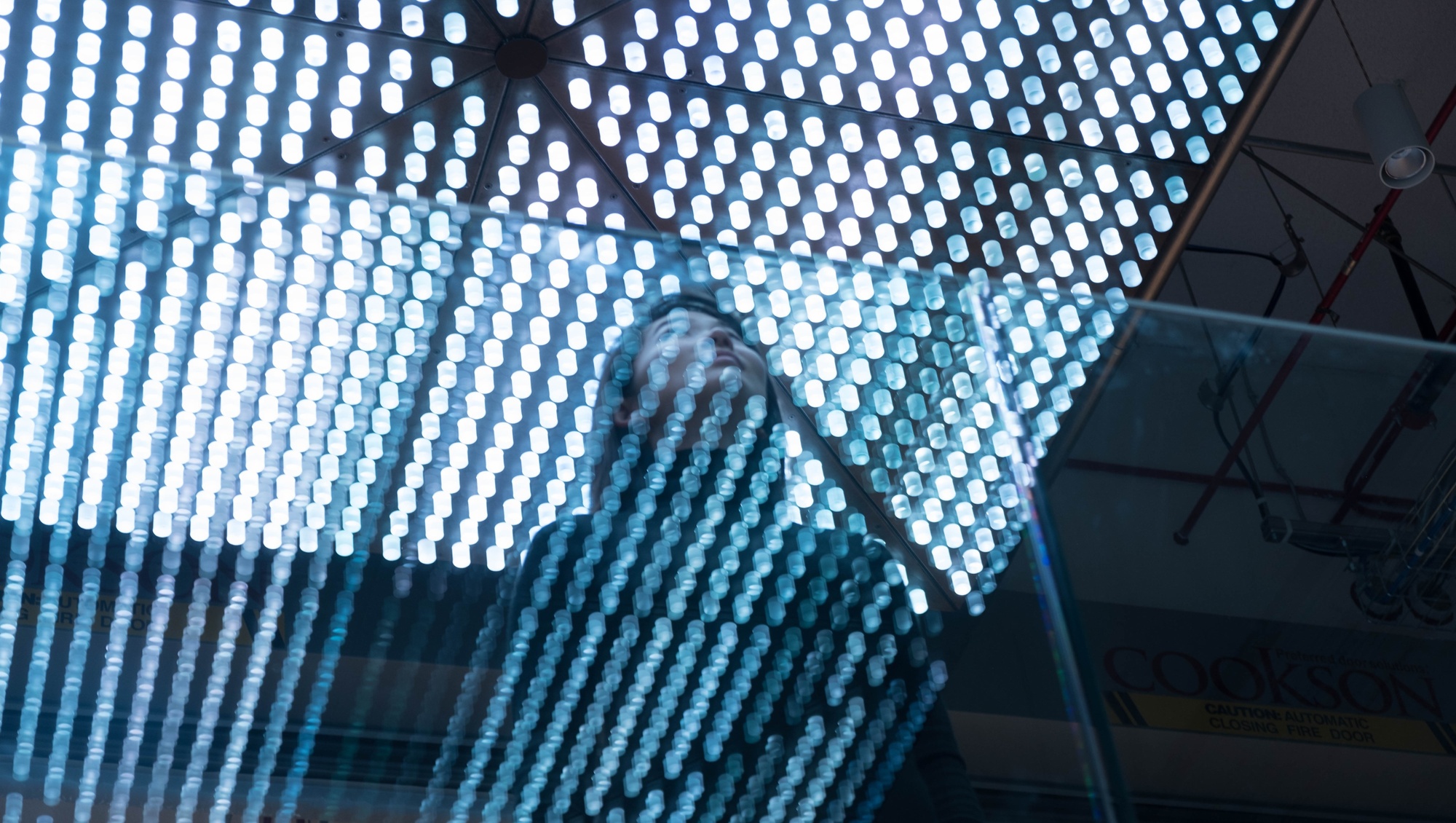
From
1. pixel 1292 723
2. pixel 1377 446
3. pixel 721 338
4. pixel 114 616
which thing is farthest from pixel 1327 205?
pixel 114 616

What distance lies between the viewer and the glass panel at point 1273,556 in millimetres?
796

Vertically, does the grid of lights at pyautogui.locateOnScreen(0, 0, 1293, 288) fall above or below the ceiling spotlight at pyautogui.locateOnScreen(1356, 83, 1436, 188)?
below

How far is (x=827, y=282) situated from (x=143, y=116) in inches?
37.5

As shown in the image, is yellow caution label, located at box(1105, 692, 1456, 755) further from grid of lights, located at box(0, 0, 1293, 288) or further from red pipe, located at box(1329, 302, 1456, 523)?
grid of lights, located at box(0, 0, 1293, 288)

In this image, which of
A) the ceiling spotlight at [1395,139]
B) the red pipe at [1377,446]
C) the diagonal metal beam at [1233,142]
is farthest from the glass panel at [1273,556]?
the ceiling spotlight at [1395,139]

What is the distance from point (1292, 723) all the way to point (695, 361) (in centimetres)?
50

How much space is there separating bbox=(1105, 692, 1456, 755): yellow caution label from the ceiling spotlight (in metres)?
1.59

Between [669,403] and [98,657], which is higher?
[669,403]

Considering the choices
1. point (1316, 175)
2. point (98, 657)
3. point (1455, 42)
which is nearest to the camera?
point (98, 657)

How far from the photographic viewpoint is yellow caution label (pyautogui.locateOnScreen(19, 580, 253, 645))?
0.62 metres

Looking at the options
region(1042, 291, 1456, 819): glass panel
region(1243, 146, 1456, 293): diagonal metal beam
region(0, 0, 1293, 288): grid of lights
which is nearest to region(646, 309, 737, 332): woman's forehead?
region(1042, 291, 1456, 819): glass panel

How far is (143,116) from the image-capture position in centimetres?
136

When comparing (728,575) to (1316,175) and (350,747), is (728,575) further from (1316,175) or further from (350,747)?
(1316,175)

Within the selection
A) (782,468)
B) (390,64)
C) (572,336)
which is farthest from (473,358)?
(390,64)
